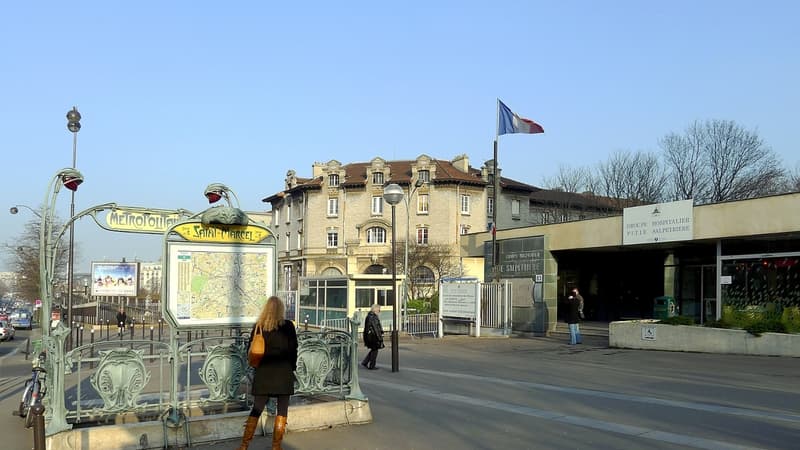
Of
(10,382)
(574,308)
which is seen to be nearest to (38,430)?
(10,382)

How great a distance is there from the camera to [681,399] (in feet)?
36.4

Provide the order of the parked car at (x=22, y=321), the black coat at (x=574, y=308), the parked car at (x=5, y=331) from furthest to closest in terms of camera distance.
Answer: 1. the parked car at (x=22, y=321)
2. the parked car at (x=5, y=331)
3. the black coat at (x=574, y=308)

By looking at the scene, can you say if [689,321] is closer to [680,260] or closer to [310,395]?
[680,260]

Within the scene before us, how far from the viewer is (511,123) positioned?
29.5 m

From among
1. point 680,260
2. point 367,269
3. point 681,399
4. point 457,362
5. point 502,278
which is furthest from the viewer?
point 367,269

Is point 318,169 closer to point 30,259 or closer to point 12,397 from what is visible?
point 30,259

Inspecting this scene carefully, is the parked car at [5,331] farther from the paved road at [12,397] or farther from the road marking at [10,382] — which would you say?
the road marking at [10,382]

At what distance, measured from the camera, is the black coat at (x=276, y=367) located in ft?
24.4

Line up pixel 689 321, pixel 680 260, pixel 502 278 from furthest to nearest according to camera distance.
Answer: pixel 502 278 < pixel 680 260 < pixel 689 321

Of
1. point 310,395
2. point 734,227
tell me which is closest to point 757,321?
point 734,227

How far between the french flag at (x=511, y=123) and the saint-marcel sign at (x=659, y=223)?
6.31 metres

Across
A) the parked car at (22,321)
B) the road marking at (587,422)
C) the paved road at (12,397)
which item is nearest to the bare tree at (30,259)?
the parked car at (22,321)

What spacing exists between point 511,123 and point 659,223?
28.2ft

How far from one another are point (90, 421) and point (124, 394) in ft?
3.50
